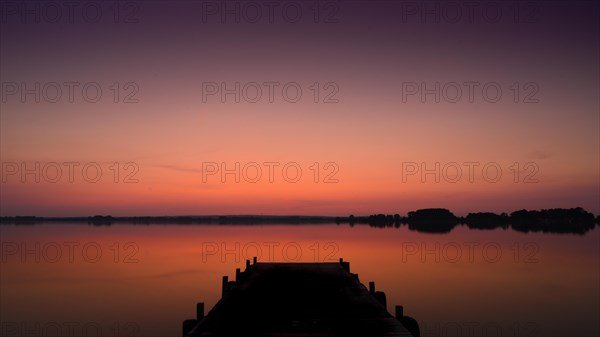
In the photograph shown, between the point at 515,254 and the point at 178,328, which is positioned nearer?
the point at 178,328

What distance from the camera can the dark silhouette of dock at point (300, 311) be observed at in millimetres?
14727

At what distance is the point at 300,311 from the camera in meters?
17.8

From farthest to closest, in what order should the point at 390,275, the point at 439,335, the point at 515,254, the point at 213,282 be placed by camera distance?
the point at 515,254, the point at 390,275, the point at 213,282, the point at 439,335

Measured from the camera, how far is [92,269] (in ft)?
160

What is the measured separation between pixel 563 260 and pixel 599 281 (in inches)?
581

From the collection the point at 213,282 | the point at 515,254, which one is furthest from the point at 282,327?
the point at 515,254

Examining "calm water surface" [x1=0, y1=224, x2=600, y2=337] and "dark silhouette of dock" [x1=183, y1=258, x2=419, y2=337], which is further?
"calm water surface" [x1=0, y1=224, x2=600, y2=337]

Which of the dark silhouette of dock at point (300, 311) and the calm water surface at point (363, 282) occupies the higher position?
the dark silhouette of dock at point (300, 311)

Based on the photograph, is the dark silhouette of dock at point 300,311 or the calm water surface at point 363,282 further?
the calm water surface at point 363,282

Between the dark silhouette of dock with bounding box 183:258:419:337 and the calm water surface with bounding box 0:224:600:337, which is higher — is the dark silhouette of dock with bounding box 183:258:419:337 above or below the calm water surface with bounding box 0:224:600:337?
above

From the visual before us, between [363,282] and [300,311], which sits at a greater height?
[300,311]

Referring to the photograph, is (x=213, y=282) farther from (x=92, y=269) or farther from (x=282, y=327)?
(x=282, y=327)

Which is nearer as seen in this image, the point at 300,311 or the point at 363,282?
the point at 300,311

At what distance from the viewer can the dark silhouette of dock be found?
14.7 m
